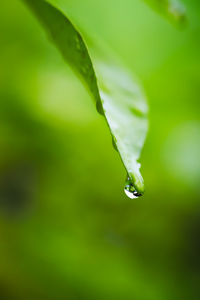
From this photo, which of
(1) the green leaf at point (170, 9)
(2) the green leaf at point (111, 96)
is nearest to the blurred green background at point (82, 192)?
(1) the green leaf at point (170, 9)

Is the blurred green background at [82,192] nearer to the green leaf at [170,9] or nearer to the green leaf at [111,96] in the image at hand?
the green leaf at [170,9]

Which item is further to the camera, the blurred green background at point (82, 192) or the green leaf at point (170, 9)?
the blurred green background at point (82, 192)

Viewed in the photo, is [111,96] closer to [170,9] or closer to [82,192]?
[170,9]

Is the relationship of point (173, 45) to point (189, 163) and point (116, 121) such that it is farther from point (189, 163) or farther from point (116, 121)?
point (116, 121)

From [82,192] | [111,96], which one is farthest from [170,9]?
[82,192]

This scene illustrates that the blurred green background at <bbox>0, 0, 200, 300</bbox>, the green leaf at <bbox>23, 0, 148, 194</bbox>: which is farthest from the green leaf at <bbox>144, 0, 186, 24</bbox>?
the blurred green background at <bbox>0, 0, 200, 300</bbox>

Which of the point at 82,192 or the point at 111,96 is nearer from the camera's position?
the point at 111,96
